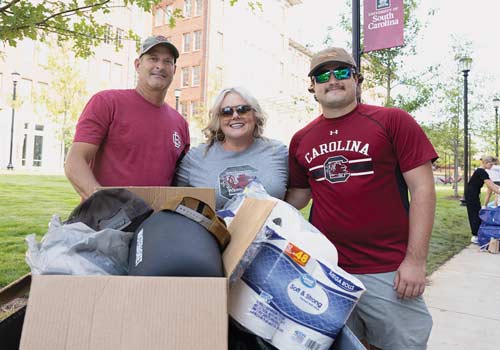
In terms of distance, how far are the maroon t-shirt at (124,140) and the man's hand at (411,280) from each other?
1635mm

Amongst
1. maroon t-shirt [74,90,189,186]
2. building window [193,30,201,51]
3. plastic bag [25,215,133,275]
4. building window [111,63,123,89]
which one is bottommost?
plastic bag [25,215,133,275]

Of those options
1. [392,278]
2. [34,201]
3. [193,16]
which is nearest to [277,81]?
[193,16]

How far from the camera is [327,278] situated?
138 cm

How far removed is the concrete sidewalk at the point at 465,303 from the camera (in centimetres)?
389

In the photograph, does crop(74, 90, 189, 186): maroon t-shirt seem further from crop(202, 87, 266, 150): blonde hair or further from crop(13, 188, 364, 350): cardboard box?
crop(13, 188, 364, 350): cardboard box

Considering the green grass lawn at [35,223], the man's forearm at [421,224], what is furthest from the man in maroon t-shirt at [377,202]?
the green grass lawn at [35,223]

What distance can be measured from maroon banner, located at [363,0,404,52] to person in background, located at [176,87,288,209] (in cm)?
177

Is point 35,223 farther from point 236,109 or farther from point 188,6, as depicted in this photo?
point 188,6

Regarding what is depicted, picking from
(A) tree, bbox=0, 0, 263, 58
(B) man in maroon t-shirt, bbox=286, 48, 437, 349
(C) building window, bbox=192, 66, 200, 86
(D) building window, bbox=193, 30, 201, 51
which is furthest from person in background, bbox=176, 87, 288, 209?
(D) building window, bbox=193, 30, 201, 51

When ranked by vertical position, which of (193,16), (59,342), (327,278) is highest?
(193,16)

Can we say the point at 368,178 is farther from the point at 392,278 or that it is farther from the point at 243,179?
the point at 243,179

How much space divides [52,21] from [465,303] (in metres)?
5.99

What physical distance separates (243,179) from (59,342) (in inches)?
60.6

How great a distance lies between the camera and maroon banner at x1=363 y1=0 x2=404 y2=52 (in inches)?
143
